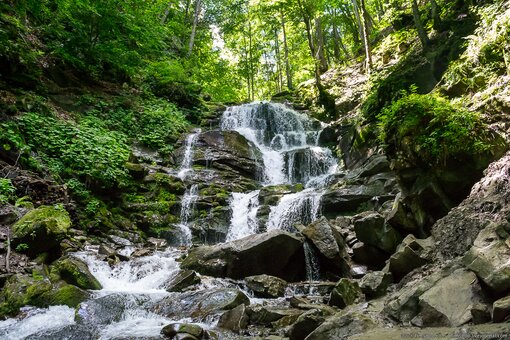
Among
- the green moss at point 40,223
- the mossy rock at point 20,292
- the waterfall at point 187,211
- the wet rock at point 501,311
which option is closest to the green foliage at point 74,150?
the waterfall at point 187,211

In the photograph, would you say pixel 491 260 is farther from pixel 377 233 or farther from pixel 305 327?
pixel 377 233

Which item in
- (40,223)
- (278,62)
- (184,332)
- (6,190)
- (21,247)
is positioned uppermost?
(278,62)

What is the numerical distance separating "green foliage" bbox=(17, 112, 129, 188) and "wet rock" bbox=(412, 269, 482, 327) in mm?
9981

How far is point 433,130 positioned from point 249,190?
894cm

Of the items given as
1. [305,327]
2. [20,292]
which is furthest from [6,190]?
[305,327]

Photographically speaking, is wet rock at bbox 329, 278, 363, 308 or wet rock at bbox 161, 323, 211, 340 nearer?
wet rock at bbox 161, 323, 211, 340

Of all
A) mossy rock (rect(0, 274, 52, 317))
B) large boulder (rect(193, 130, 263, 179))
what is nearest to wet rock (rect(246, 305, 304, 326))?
mossy rock (rect(0, 274, 52, 317))

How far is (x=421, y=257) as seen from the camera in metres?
6.05

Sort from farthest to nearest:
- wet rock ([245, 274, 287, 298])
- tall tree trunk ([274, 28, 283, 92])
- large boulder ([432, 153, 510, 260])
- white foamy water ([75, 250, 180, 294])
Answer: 1. tall tree trunk ([274, 28, 283, 92])
2. white foamy water ([75, 250, 180, 294])
3. wet rock ([245, 274, 287, 298])
4. large boulder ([432, 153, 510, 260])

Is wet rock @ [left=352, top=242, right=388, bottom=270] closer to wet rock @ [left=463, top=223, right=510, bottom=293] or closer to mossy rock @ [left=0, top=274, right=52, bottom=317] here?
wet rock @ [left=463, top=223, right=510, bottom=293]

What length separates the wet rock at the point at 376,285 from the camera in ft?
19.9

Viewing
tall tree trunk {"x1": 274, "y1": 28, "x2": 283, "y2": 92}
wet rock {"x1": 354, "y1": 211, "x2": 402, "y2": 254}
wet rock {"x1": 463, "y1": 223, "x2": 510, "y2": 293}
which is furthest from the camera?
tall tree trunk {"x1": 274, "y1": 28, "x2": 283, "y2": 92}

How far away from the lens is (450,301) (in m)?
3.96

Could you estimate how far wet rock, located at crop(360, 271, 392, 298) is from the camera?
606 cm
